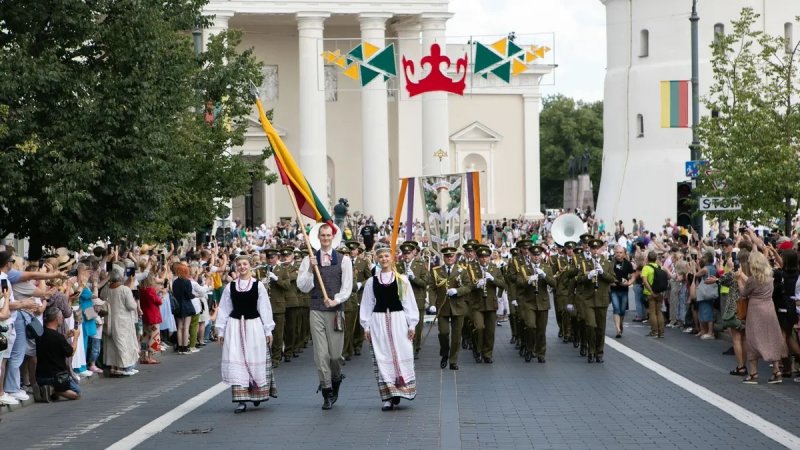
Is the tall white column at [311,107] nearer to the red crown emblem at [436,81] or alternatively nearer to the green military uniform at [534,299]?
the red crown emblem at [436,81]

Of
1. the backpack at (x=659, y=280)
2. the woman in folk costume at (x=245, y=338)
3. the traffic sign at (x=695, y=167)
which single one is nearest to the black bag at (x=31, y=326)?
the woman in folk costume at (x=245, y=338)

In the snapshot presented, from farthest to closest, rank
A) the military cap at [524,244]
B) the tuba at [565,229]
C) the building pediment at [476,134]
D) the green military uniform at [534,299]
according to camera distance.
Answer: the building pediment at [476,134], the tuba at [565,229], the military cap at [524,244], the green military uniform at [534,299]

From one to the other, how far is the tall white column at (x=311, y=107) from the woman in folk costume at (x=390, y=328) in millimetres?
55142

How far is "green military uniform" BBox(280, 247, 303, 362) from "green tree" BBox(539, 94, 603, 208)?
9754 centimetres

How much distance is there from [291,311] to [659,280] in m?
7.70

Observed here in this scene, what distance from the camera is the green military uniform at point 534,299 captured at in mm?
23688

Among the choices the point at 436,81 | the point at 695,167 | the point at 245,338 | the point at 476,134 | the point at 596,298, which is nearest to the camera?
the point at 245,338

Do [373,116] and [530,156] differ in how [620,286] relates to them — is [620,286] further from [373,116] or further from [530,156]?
[530,156]

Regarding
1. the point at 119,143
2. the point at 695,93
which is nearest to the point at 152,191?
the point at 119,143

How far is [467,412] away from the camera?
1642 centimetres

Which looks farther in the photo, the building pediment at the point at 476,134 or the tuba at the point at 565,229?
the building pediment at the point at 476,134

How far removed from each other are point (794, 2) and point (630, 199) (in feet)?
37.2

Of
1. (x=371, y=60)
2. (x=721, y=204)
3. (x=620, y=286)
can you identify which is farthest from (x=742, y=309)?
(x=371, y=60)

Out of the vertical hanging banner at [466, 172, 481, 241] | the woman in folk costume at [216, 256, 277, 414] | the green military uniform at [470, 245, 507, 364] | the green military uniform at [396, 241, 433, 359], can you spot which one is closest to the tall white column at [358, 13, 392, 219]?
the vertical hanging banner at [466, 172, 481, 241]
